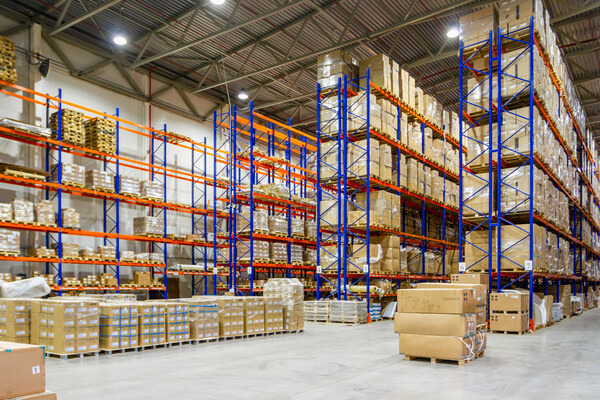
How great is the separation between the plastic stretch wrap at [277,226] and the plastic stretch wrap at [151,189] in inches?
139

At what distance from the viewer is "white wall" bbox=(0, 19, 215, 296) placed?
14.4 m

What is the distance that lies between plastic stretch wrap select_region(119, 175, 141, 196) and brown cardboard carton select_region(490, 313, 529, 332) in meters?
10.4

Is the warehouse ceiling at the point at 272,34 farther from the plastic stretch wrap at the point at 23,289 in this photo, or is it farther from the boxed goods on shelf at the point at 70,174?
the plastic stretch wrap at the point at 23,289

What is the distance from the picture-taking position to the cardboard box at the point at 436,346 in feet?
23.1

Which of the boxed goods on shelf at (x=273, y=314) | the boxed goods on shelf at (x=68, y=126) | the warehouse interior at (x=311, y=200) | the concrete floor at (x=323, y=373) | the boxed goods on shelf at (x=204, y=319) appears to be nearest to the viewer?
the concrete floor at (x=323, y=373)

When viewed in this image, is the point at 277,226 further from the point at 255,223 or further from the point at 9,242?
the point at 9,242

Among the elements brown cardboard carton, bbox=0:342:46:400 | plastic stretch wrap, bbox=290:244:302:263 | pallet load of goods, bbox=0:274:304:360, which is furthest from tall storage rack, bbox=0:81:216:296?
brown cardboard carton, bbox=0:342:46:400

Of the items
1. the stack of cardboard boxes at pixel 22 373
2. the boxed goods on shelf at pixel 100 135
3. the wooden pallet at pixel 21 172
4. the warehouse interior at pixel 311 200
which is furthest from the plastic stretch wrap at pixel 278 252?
the stack of cardboard boxes at pixel 22 373

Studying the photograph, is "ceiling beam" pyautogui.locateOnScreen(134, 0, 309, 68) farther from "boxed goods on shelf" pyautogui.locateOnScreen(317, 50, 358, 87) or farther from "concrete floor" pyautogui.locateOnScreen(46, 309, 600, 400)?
"concrete floor" pyautogui.locateOnScreen(46, 309, 600, 400)

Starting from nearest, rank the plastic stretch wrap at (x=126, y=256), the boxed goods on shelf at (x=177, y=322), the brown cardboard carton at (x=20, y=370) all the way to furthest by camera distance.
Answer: the brown cardboard carton at (x=20, y=370) → the boxed goods on shelf at (x=177, y=322) → the plastic stretch wrap at (x=126, y=256)

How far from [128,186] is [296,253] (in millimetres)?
5925

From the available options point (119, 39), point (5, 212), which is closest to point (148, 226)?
point (5, 212)

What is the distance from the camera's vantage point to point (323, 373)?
6551mm

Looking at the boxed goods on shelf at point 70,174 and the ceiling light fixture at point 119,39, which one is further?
the ceiling light fixture at point 119,39
